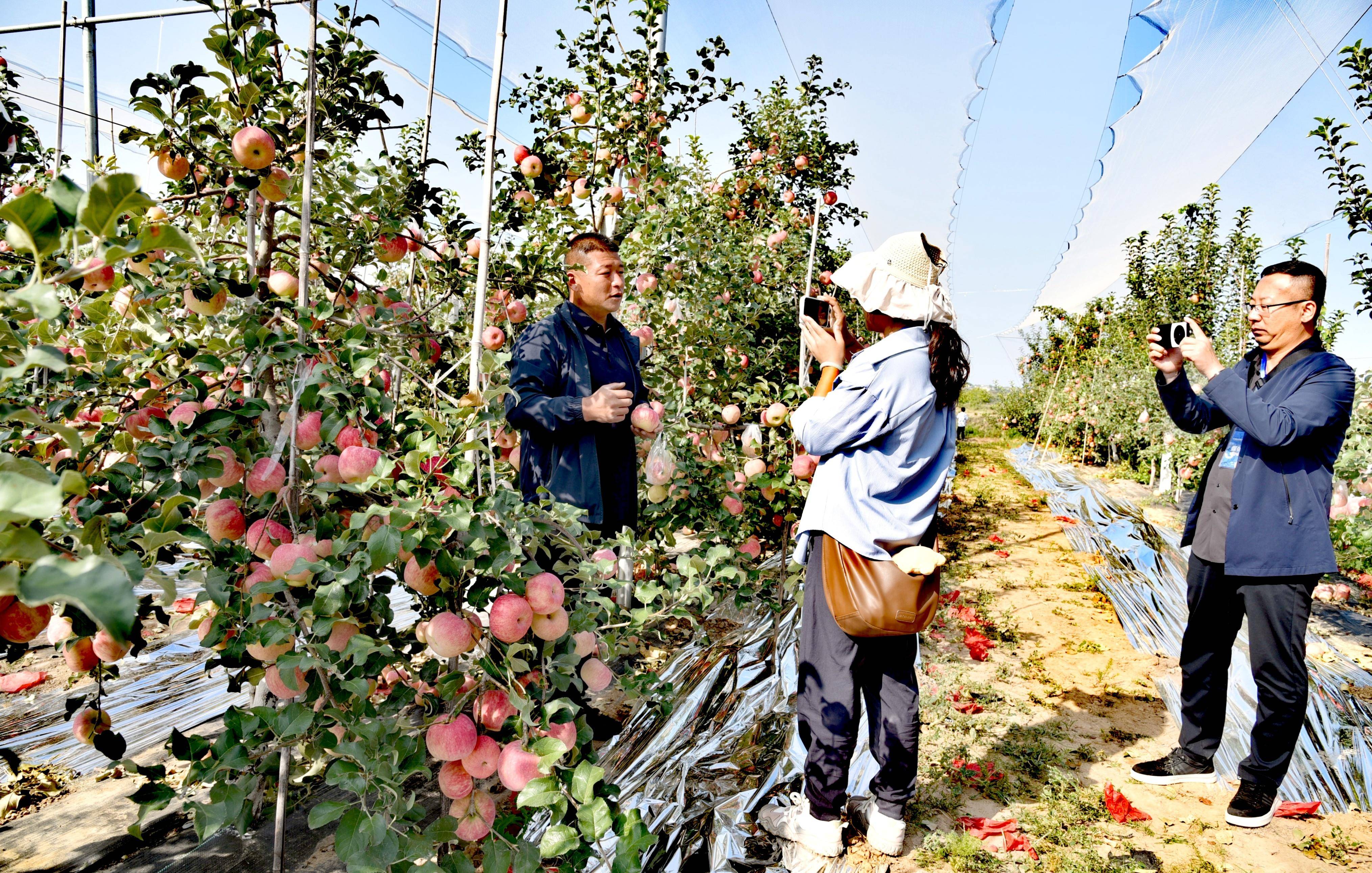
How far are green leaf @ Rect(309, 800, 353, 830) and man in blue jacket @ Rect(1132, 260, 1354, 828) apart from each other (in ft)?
6.82

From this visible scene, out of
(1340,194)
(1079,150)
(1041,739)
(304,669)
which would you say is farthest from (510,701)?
(1079,150)

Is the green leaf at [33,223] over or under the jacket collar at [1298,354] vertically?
under

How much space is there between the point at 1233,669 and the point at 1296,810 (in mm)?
1144

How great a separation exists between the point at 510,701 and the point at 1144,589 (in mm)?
4255

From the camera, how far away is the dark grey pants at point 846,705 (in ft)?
5.49

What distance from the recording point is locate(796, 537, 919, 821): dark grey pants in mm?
1675

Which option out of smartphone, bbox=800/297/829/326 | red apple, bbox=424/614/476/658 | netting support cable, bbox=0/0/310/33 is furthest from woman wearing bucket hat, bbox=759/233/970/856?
netting support cable, bbox=0/0/310/33

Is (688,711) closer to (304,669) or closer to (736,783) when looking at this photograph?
(736,783)

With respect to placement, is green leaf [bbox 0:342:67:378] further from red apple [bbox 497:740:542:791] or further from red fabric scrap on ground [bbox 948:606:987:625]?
red fabric scrap on ground [bbox 948:606:987:625]

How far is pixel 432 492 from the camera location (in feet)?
3.29

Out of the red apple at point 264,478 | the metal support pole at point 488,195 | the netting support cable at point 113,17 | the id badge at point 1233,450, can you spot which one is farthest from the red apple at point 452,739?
the netting support cable at point 113,17

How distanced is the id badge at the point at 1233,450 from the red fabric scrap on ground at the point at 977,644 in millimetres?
1476

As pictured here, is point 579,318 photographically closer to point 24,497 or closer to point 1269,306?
point 24,497

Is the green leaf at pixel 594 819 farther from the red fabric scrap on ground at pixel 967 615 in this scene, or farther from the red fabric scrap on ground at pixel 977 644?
the red fabric scrap on ground at pixel 967 615
